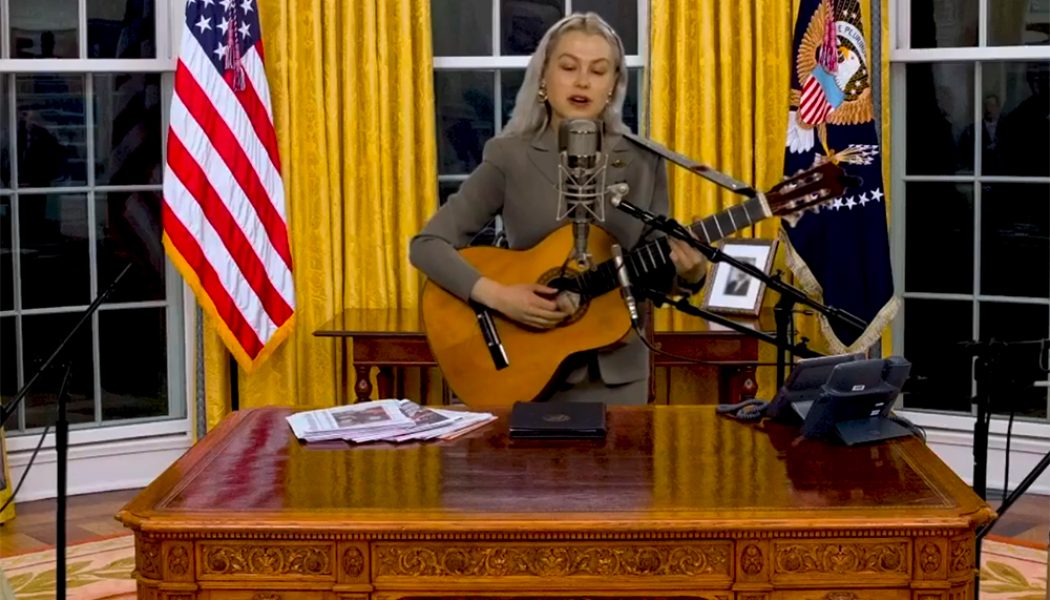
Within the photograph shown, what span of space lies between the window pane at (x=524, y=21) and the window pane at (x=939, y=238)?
1383mm

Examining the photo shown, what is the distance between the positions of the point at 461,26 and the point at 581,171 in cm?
271

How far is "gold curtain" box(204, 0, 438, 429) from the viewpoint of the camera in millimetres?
5180

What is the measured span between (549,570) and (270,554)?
432mm

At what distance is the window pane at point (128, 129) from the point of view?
538 cm

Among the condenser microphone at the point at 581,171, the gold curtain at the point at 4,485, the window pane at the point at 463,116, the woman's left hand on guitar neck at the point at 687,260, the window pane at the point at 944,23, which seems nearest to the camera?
the condenser microphone at the point at 581,171

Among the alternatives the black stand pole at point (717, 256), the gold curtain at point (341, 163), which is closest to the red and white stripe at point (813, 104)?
the gold curtain at point (341, 163)

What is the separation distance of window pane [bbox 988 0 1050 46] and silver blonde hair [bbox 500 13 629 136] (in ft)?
7.26

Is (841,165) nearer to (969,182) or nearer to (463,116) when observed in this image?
(969,182)

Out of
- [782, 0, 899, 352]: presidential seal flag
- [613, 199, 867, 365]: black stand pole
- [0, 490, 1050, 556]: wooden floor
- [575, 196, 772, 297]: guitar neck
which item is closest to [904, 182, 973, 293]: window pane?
[782, 0, 899, 352]: presidential seal flag

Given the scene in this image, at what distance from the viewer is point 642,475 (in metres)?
2.64

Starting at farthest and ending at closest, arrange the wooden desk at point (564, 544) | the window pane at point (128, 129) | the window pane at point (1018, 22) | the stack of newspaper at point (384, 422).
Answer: the window pane at point (128, 129), the window pane at point (1018, 22), the stack of newspaper at point (384, 422), the wooden desk at point (564, 544)

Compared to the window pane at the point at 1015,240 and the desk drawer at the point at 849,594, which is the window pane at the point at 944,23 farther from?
the desk drawer at the point at 849,594

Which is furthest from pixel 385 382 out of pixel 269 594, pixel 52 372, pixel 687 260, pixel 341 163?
pixel 269 594

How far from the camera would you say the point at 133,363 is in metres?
5.52
